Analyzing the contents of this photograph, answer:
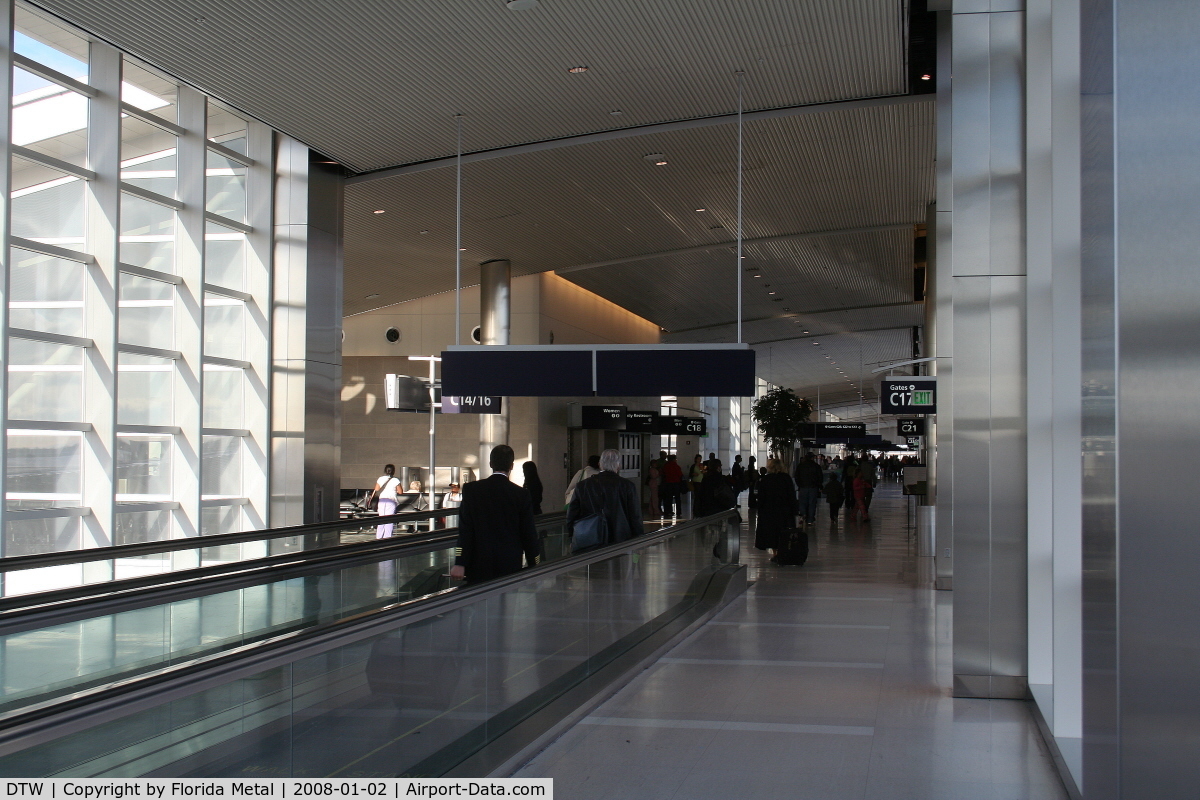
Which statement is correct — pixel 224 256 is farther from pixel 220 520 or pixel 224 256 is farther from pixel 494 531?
pixel 494 531

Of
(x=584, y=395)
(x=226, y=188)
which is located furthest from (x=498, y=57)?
(x=226, y=188)

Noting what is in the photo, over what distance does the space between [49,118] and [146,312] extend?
93.4 inches

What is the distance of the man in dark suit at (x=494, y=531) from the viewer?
662cm

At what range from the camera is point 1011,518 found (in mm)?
6469

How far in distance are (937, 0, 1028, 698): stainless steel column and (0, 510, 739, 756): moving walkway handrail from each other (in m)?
3.28

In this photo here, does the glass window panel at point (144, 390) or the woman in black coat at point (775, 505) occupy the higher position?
the glass window panel at point (144, 390)

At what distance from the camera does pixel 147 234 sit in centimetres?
1173

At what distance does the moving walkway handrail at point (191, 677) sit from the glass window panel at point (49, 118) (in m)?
7.80

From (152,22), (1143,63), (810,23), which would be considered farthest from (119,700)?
(810,23)

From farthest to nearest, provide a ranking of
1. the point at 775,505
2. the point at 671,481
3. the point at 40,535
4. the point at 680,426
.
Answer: the point at 680,426 → the point at 671,481 → the point at 775,505 → the point at 40,535

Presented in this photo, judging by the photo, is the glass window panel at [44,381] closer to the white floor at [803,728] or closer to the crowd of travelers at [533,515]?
the crowd of travelers at [533,515]

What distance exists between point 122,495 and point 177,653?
20.7ft

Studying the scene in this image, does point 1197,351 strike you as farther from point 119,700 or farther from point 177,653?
point 177,653

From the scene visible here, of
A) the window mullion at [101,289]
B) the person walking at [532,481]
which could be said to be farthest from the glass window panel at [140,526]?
the person walking at [532,481]
